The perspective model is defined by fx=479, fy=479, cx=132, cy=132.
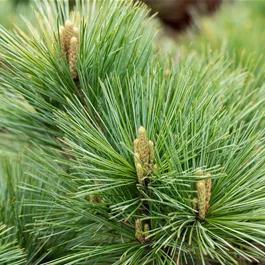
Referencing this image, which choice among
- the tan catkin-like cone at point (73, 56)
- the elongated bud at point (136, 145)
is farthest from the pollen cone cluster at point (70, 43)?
the elongated bud at point (136, 145)

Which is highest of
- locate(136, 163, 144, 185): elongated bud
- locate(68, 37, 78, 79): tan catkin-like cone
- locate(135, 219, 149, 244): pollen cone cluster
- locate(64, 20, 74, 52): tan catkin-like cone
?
locate(64, 20, 74, 52): tan catkin-like cone

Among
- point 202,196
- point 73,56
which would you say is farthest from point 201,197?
point 73,56

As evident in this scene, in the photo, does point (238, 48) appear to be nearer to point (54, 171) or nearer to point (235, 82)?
point (235, 82)

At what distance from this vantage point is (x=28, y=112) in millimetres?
563

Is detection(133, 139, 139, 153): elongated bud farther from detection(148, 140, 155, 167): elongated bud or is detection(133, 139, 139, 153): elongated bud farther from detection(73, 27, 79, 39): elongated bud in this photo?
detection(73, 27, 79, 39): elongated bud

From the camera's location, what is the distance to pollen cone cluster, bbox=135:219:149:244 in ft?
1.54

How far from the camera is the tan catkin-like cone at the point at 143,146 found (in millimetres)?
438

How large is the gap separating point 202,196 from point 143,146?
71 millimetres

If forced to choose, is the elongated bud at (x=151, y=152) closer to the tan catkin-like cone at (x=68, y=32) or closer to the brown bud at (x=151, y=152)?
the brown bud at (x=151, y=152)

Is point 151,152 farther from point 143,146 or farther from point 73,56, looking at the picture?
point 73,56

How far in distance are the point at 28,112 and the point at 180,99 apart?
0.61 feet

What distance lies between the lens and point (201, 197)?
0.44 meters

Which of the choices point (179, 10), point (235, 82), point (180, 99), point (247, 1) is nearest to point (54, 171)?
point (180, 99)

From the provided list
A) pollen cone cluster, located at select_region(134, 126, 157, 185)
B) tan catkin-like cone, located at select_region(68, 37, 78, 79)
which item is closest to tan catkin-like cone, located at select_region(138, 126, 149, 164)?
pollen cone cluster, located at select_region(134, 126, 157, 185)
